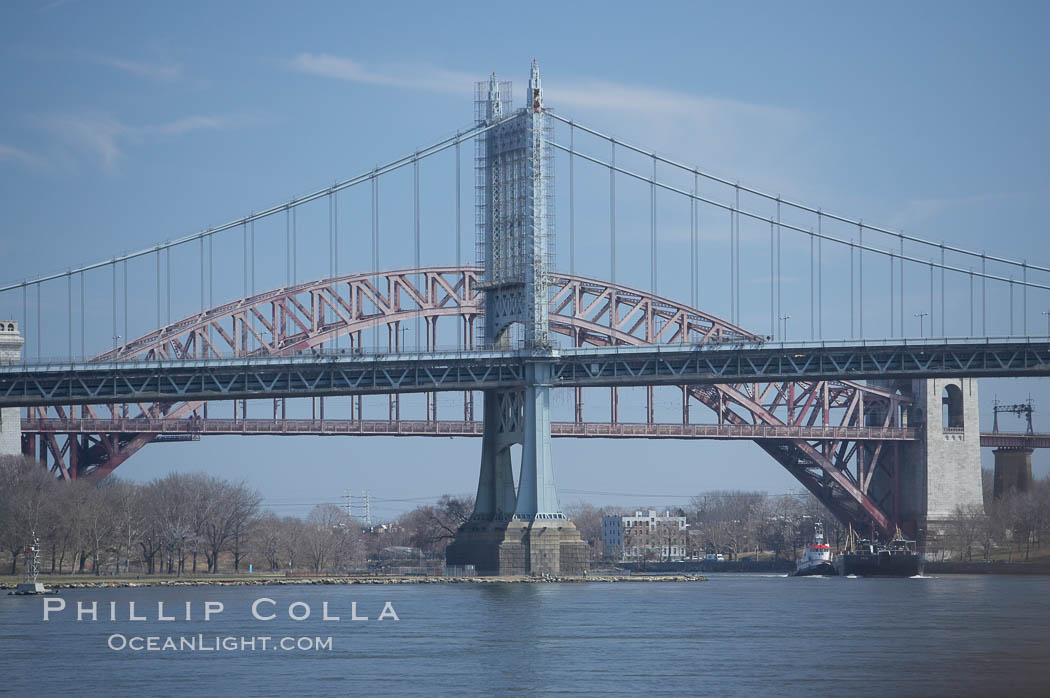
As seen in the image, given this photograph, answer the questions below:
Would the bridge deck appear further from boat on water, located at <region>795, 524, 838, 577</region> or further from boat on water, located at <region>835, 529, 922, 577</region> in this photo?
boat on water, located at <region>795, 524, 838, 577</region>

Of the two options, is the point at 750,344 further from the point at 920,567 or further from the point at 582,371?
the point at 920,567

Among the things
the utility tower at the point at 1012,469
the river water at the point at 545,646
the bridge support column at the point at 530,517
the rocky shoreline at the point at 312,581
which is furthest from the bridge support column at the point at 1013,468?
the river water at the point at 545,646

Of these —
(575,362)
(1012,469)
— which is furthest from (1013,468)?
(575,362)

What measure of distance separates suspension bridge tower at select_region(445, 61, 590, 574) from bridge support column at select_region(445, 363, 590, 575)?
2.1 inches

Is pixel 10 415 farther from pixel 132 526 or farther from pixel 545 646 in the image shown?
pixel 545 646

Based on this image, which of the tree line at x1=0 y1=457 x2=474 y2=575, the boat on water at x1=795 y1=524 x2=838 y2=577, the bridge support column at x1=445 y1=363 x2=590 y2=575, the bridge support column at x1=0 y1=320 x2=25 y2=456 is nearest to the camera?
the bridge support column at x1=445 y1=363 x2=590 y2=575

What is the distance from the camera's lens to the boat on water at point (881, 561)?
12031cm

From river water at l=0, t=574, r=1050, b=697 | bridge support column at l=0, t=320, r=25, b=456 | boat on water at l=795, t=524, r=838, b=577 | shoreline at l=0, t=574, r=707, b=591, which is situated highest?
bridge support column at l=0, t=320, r=25, b=456

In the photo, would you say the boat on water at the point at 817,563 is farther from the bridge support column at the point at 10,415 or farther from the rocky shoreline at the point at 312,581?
the bridge support column at the point at 10,415

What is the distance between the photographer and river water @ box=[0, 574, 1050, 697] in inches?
1617

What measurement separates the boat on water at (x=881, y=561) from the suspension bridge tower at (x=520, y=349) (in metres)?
35.8

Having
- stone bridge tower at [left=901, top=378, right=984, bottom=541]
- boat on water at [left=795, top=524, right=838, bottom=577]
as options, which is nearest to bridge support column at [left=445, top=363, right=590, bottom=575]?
boat on water at [left=795, top=524, right=838, bottom=577]

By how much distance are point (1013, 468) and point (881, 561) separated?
3894 cm

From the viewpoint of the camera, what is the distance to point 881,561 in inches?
4791
